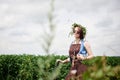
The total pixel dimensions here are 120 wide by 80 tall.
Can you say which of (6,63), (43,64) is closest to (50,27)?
(43,64)

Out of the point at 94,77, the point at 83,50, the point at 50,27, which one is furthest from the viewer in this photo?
the point at 83,50

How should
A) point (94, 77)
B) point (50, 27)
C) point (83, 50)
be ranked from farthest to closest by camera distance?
point (83, 50)
point (94, 77)
point (50, 27)

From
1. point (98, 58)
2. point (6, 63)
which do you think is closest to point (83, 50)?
point (98, 58)

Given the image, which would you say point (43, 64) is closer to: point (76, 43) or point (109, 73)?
point (109, 73)

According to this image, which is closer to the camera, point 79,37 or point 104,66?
point 104,66

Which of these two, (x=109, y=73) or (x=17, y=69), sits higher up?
(x=109, y=73)

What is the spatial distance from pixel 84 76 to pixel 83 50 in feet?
22.1

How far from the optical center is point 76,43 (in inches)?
325

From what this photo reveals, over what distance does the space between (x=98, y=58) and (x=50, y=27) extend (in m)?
0.32

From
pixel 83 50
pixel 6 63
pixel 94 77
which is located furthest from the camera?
A: pixel 6 63

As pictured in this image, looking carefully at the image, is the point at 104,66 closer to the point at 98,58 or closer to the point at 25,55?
the point at 98,58

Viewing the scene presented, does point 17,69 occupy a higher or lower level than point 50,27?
lower

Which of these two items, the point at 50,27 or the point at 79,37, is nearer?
the point at 50,27

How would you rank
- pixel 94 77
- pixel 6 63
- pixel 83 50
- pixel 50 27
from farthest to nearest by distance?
pixel 6 63 → pixel 83 50 → pixel 94 77 → pixel 50 27
